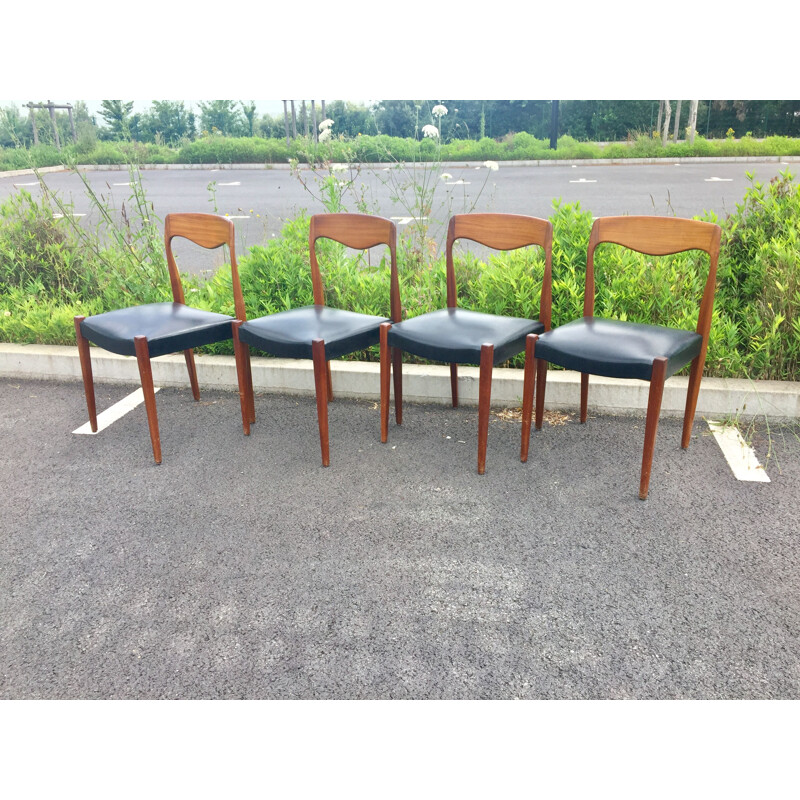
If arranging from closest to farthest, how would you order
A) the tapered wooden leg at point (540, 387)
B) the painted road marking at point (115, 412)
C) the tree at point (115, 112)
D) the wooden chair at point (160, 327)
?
the wooden chair at point (160, 327) → the tapered wooden leg at point (540, 387) → the painted road marking at point (115, 412) → the tree at point (115, 112)

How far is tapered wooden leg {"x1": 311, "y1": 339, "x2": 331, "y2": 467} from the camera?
331 centimetres

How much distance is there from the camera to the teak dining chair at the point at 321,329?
133 inches

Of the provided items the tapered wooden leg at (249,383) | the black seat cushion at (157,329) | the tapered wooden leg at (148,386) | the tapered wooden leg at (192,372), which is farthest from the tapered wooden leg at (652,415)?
the tapered wooden leg at (192,372)

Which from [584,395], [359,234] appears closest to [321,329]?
[359,234]

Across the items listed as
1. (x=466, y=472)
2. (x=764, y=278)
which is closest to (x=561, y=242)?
(x=764, y=278)

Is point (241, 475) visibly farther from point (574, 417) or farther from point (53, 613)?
point (574, 417)

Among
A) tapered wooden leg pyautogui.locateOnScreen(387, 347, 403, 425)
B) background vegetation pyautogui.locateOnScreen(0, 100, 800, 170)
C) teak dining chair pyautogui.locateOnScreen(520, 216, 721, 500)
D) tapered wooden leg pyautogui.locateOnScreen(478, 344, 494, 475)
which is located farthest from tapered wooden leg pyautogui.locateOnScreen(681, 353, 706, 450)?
background vegetation pyautogui.locateOnScreen(0, 100, 800, 170)

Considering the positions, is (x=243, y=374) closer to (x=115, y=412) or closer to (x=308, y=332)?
(x=308, y=332)

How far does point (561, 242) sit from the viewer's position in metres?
4.51

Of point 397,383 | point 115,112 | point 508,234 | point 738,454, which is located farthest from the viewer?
point 115,112

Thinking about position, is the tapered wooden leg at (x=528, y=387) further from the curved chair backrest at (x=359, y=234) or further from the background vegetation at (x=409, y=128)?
the background vegetation at (x=409, y=128)

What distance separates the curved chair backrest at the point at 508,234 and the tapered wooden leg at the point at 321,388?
89 cm

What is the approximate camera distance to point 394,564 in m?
2.69

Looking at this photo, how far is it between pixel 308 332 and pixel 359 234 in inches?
28.2
